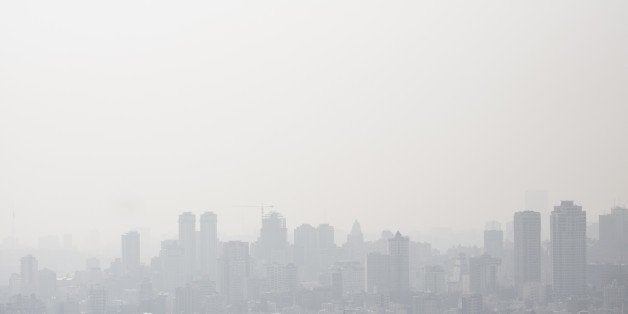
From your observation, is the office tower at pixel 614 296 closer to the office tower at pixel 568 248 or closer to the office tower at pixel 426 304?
the office tower at pixel 568 248

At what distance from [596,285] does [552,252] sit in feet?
9.40

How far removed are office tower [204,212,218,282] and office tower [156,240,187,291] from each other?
1.56ft

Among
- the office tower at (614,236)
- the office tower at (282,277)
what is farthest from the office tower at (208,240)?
the office tower at (614,236)

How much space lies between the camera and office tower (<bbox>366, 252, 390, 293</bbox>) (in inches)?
914

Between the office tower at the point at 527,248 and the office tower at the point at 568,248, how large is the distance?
18.4 inches

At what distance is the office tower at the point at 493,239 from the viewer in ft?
83.0

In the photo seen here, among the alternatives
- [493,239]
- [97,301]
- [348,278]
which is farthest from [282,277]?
[493,239]

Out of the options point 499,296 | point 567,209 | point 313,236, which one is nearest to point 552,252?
point 567,209

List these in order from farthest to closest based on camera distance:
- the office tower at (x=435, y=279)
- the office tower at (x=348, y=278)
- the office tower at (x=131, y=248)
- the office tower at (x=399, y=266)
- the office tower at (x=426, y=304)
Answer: the office tower at (x=131, y=248) < the office tower at (x=348, y=278) < the office tower at (x=399, y=266) < the office tower at (x=435, y=279) < the office tower at (x=426, y=304)

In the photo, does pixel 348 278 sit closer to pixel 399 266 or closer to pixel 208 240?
pixel 399 266

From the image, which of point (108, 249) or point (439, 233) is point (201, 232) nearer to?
point (108, 249)

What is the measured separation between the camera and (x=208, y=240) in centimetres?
3014

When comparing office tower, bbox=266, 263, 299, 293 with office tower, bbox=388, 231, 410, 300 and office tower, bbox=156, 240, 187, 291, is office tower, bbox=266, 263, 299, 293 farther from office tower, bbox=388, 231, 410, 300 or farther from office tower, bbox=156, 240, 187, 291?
office tower, bbox=388, 231, 410, 300

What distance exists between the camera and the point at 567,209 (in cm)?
2269
